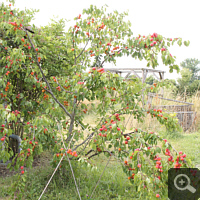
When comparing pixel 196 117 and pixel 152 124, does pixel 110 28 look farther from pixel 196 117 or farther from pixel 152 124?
pixel 196 117

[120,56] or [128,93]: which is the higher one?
[120,56]

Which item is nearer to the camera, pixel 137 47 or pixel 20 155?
pixel 20 155

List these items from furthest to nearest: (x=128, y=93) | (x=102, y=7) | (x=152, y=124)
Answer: (x=152, y=124)
(x=102, y=7)
(x=128, y=93)

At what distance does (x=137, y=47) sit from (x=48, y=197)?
215 cm

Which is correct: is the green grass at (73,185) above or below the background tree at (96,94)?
below

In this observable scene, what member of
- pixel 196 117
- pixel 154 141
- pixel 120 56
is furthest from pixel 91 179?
pixel 196 117

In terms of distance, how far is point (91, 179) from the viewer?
3.06m

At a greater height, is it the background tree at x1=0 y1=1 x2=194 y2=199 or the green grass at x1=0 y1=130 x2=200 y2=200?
the background tree at x1=0 y1=1 x2=194 y2=199

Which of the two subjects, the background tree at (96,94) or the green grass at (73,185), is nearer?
the background tree at (96,94)

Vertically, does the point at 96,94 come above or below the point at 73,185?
above

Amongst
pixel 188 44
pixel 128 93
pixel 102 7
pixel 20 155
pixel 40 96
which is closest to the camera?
pixel 188 44

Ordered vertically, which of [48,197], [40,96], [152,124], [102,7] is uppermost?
[102,7]

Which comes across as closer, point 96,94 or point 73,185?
point 96,94

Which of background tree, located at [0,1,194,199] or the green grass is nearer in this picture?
background tree, located at [0,1,194,199]
